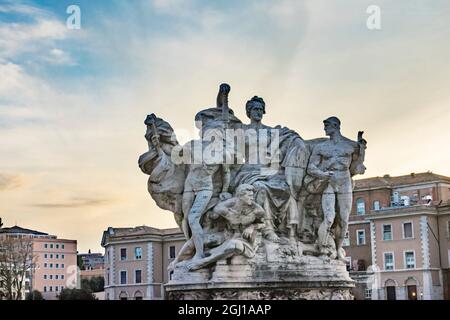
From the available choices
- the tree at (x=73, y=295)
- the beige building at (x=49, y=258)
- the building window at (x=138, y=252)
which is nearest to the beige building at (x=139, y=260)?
the building window at (x=138, y=252)

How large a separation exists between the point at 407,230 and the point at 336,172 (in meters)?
39.1

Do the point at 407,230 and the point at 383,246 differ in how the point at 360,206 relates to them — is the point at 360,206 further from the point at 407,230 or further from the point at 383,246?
the point at 407,230

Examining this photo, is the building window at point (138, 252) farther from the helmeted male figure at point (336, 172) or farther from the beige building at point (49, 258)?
the helmeted male figure at point (336, 172)

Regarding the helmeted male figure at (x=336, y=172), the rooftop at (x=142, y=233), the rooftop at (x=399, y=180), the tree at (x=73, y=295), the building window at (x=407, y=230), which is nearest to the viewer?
the helmeted male figure at (x=336, y=172)

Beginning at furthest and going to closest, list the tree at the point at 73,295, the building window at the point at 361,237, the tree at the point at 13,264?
the building window at the point at 361,237 → the tree at the point at 13,264 → the tree at the point at 73,295

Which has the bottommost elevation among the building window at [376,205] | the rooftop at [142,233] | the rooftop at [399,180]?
the rooftop at [142,233]

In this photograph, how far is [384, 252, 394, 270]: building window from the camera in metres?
53.3

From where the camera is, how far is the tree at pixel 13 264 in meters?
46.5

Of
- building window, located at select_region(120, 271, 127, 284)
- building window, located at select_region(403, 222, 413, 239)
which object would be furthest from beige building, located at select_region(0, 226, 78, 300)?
building window, located at select_region(403, 222, 413, 239)

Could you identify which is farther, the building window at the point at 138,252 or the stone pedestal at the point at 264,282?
the building window at the point at 138,252

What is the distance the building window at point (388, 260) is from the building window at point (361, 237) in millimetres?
2818

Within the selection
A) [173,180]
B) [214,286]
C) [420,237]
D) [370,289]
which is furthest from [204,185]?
[370,289]

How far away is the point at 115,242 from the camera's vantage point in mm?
58000

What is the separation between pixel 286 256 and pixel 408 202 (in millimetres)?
43714
